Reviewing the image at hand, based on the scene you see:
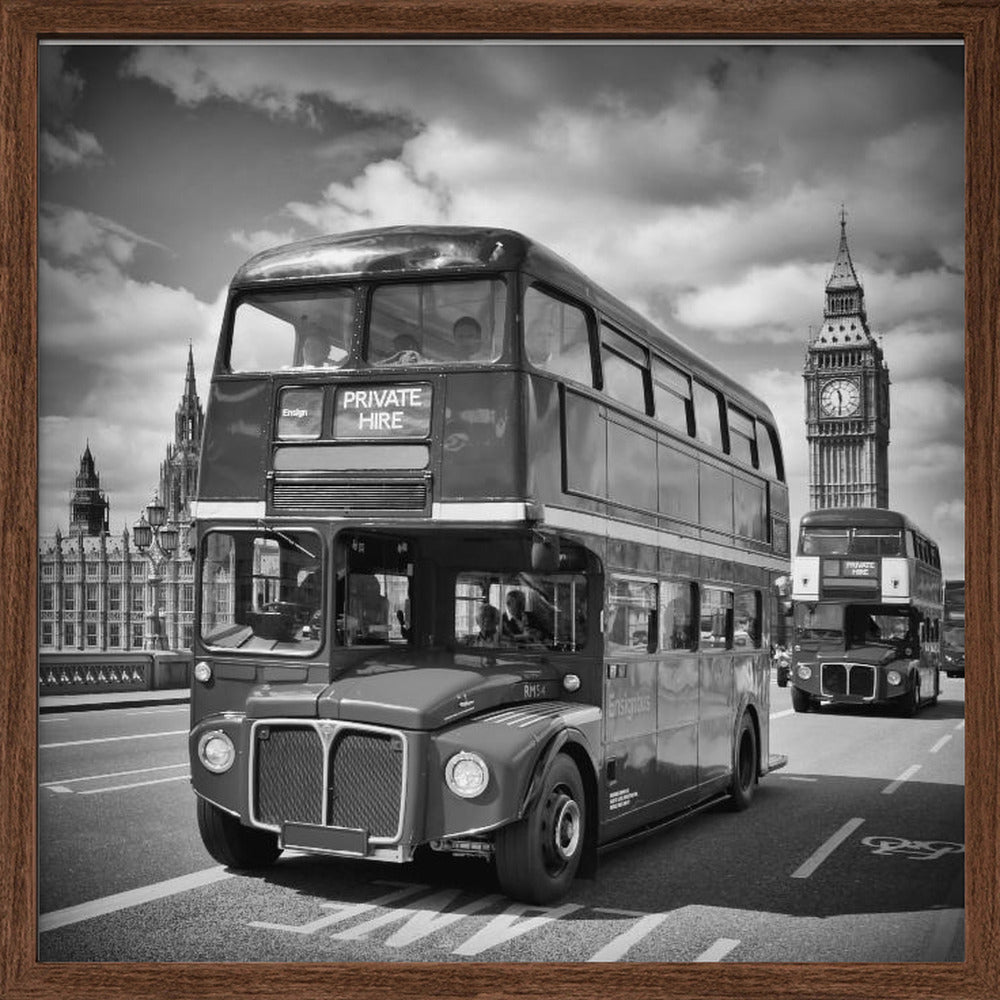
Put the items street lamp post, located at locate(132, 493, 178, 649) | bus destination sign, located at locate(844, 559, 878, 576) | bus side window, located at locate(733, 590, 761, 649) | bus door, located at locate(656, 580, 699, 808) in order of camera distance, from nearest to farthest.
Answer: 1. street lamp post, located at locate(132, 493, 178, 649)
2. bus door, located at locate(656, 580, 699, 808)
3. bus side window, located at locate(733, 590, 761, 649)
4. bus destination sign, located at locate(844, 559, 878, 576)

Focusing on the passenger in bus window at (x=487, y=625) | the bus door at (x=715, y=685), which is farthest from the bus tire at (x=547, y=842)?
the bus door at (x=715, y=685)

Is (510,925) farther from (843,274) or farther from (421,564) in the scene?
(843,274)

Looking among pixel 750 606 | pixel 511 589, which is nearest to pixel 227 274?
pixel 511 589

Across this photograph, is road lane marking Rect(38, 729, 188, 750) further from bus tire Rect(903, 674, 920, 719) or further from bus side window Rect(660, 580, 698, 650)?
bus tire Rect(903, 674, 920, 719)

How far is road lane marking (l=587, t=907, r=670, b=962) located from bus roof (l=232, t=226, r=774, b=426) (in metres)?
3.73

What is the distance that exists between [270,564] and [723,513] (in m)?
4.78

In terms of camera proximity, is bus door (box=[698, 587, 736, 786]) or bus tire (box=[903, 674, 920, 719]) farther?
bus tire (box=[903, 674, 920, 719])

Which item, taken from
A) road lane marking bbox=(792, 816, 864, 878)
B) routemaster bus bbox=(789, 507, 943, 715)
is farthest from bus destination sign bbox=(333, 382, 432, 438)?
routemaster bus bbox=(789, 507, 943, 715)

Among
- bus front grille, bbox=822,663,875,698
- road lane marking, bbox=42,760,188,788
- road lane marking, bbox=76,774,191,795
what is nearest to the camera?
road lane marking, bbox=76,774,191,795

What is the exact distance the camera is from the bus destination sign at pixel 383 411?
296 inches

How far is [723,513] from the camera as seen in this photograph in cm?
1122

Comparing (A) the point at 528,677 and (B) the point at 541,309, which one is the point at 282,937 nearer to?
(A) the point at 528,677

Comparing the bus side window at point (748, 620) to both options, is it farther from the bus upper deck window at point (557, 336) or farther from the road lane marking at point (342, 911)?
the road lane marking at point (342, 911)

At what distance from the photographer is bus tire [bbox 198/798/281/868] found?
7.92 meters
